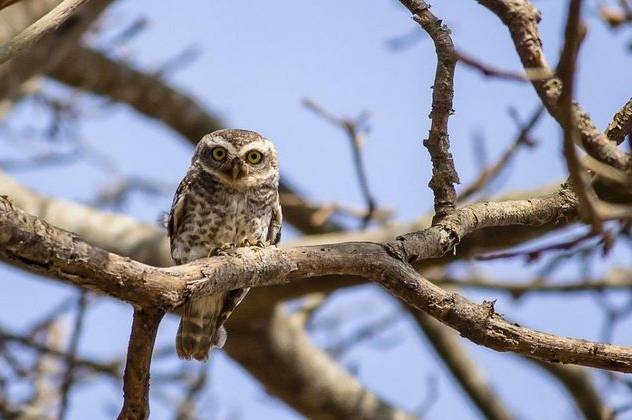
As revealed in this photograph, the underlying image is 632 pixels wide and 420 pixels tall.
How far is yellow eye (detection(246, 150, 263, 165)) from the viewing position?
5.66 m

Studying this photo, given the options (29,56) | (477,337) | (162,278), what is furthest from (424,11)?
(29,56)

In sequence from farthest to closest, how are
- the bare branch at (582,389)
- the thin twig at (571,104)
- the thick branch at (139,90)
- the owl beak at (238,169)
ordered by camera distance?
1. the thick branch at (139,90)
2. the bare branch at (582,389)
3. the owl beak at (238,169)
4. the thin twig at (571,104)

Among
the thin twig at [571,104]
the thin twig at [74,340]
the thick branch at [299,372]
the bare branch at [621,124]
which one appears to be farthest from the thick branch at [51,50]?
the thin twig at [571,104]

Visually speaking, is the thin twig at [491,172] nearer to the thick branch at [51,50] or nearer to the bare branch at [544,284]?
the bare branch at [544,284]

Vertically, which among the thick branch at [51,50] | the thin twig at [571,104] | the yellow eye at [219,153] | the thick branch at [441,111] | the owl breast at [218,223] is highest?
the thin twig at [571,104]

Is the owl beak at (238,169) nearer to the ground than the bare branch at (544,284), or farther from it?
farther from it

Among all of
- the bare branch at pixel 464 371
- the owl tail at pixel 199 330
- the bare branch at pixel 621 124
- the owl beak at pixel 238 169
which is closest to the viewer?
the bare branch at pixel 621 124

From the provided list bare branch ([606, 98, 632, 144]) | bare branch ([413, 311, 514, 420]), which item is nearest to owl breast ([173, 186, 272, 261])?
bare branch ([606, 98, 632, 144])

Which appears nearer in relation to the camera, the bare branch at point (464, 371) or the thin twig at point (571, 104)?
the thin twig at point (571, 104)

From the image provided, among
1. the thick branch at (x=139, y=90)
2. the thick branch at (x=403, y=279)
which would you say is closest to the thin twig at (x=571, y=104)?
the thick branch at (x=403, y=279)

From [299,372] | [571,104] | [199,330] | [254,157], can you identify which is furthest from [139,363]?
[299,372]

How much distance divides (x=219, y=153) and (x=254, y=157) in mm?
227

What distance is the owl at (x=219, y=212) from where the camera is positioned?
16.7 ft

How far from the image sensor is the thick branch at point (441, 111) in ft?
11.6
